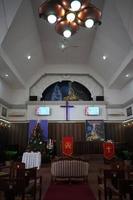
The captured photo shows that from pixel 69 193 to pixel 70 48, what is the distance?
31.9 feet

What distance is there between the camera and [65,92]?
1530 cm

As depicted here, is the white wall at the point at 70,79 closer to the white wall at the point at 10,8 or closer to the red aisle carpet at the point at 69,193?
the white wall at the point at 10,8

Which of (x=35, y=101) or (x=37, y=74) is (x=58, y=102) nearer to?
(x=35, y=101)

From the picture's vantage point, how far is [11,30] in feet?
29.1

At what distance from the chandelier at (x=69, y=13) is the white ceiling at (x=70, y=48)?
3912 millimetres

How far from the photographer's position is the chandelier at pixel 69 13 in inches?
155

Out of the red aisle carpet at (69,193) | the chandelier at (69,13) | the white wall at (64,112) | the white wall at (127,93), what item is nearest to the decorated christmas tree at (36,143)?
the white wall at (64,112)

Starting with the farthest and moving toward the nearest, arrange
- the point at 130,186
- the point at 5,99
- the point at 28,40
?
the point at 5,99 → the point at 28,40 → the point at 130,186

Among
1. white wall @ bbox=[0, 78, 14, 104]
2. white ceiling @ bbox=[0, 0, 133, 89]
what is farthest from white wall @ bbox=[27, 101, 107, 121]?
white ceiling @ bbox=[0, 0, 133, 89]

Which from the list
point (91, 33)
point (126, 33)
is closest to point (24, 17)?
point (91, 33)

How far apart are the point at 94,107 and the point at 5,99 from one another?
6407 mm

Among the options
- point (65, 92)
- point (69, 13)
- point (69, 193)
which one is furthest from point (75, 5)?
point (65, 92)

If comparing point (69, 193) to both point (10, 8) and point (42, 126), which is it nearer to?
point (10, 8)

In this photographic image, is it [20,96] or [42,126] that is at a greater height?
[20,96]
